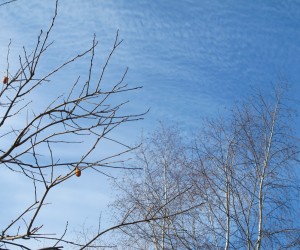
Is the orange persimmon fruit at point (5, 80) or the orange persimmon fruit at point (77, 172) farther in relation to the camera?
the orange persimmon fruit at point (5, 80)

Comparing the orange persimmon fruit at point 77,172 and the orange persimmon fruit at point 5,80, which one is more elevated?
the orange persimmon fruit at point 5,80

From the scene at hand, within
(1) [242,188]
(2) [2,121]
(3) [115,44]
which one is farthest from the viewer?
(1) [242,188]

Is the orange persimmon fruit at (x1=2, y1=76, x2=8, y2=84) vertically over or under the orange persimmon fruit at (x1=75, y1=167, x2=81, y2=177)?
over

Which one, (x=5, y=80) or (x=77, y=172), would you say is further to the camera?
(x=5, y=80)

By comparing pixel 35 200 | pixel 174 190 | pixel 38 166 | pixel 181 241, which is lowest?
pixel 35 200

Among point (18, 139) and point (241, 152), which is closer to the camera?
point (18, 139)

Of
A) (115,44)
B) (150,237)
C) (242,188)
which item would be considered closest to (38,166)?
(115,44)

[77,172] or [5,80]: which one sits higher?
[5,80]

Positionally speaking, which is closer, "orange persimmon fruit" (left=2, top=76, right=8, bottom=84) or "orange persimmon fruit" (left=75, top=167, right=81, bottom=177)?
"orange persimmon fruit" (left=75, top=167, right=81, bottom=177)

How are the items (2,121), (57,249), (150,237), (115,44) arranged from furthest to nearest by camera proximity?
(150,237), (115,44), (2,121), (57,249)

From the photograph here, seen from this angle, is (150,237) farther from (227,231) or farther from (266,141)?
(266,141)

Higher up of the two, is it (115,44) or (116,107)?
(115,44)

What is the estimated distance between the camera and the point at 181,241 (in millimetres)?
6957

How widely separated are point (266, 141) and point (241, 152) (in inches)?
19.4
